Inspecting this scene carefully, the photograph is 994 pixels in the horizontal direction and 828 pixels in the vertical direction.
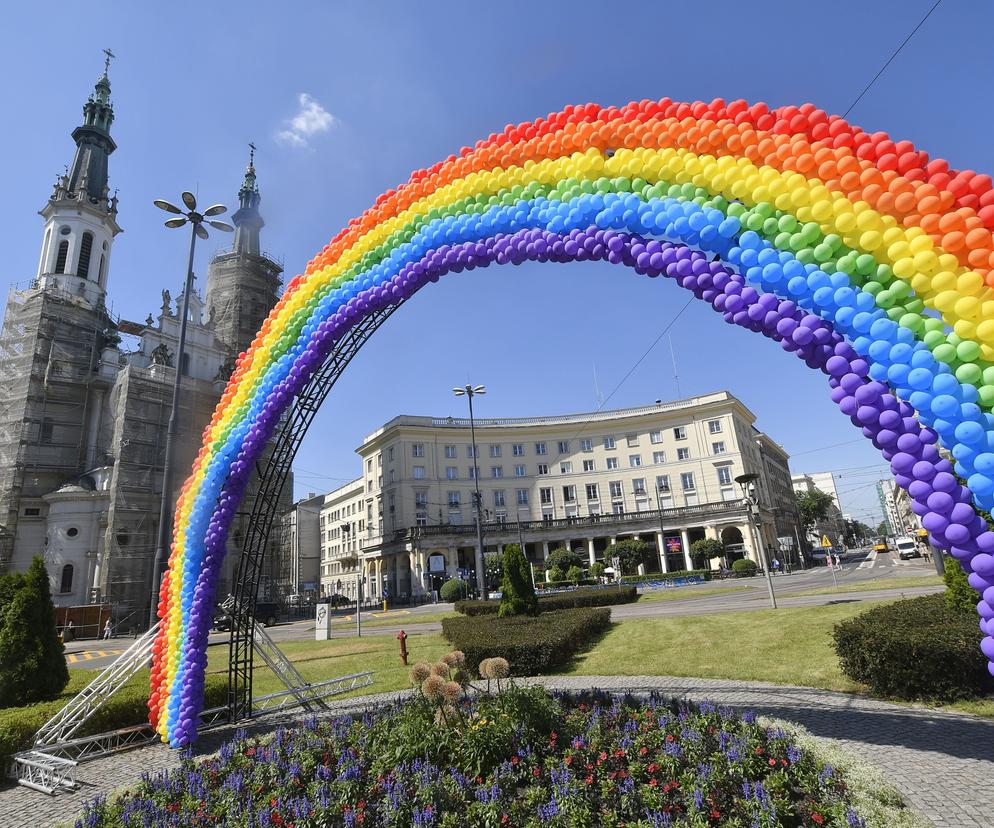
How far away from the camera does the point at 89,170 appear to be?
53062mm

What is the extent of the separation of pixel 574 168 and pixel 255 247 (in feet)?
203

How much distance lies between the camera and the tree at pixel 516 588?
68.6ft

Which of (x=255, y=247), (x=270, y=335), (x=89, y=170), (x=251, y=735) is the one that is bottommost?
(x=251, y=735)

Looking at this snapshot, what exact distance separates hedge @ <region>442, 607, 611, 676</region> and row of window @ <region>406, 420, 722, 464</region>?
4393 centimetres

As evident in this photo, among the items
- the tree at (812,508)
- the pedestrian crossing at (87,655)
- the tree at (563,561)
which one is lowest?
the pedestrian crossing at (87,655)

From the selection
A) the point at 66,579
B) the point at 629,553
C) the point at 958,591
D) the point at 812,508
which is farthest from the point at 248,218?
the point at 812,508

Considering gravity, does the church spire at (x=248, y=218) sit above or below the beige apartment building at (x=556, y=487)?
above

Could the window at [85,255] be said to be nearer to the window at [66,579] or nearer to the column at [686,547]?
the window at [66,579]

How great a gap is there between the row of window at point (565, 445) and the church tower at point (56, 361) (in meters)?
30.2

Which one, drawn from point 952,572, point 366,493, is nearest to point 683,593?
point 952,572

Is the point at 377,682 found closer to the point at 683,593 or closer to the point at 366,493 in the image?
the point at 683,593

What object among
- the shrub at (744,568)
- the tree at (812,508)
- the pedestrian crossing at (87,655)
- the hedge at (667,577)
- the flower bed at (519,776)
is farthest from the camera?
the tree at (812,508)

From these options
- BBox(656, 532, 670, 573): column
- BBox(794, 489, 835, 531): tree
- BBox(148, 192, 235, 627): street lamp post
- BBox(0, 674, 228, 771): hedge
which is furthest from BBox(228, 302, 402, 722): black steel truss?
BBox(794, 489, 835, 531): tree

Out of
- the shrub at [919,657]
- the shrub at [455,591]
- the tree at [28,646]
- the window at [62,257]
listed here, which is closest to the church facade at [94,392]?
the window at [62,257]
